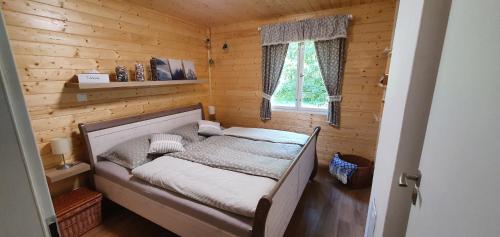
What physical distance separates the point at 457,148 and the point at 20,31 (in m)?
3.04

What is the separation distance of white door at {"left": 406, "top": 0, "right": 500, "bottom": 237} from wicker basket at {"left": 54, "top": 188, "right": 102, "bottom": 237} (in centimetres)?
260

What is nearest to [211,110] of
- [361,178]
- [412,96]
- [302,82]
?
[302,82]

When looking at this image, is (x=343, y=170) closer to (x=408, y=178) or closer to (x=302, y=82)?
(x=302, y=82)

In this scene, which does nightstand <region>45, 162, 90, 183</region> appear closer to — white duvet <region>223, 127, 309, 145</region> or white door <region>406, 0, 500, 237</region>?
white duvet <region>223, 127, 309, 145</region>

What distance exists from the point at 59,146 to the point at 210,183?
1563 millimetres

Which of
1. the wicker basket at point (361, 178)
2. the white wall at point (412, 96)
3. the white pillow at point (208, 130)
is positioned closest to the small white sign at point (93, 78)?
the white pillow at point (208, 130)

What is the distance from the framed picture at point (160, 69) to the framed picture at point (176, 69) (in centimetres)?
8

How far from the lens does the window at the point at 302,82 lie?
3.32m

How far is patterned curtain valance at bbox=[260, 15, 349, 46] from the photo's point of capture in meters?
2.90

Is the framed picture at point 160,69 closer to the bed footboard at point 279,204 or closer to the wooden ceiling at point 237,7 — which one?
the wooden ceiling at point 237,7

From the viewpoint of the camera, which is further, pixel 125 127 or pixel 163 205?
pixel 125 127

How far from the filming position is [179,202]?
166cm

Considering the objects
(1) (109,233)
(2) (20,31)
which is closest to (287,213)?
(1) (109,233)

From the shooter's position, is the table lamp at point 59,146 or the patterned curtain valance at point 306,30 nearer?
the table lamp at point 59,146
